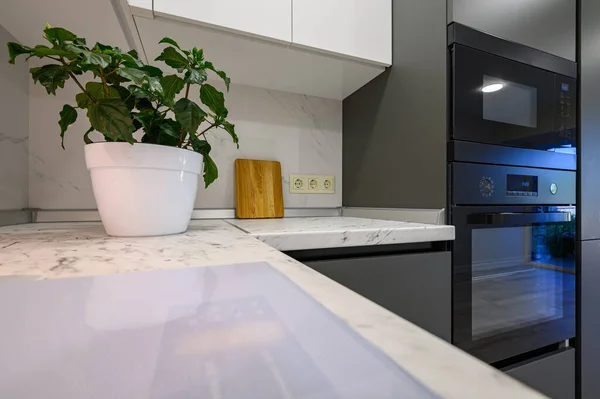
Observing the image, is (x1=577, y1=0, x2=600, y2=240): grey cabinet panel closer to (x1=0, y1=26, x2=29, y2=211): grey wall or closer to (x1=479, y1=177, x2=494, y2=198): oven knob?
(x1=479, y1=177, x2=494, y2=198): oven knob

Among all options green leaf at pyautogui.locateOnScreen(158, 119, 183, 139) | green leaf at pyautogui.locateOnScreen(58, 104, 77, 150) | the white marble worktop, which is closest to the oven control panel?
the white marble worktop

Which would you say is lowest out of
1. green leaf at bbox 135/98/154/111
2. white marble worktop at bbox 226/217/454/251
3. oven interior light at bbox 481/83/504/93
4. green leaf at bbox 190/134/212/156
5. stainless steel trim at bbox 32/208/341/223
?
white marble worktop at bbox 226/217/454/251

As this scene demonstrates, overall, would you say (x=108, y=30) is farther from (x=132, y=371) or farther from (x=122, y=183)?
(x=132, y=371)

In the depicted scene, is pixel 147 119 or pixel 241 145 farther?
pixel 241 145

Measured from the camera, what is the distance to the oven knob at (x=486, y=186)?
874 millimetres

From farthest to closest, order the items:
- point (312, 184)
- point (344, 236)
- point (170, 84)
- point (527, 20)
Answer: point (312, 184)
point (527, 20)
point (344, 236)
point (170, 84)

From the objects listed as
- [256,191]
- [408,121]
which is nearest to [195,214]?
[256,191]

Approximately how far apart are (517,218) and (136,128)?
110 centimetres

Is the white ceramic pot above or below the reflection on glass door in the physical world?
above

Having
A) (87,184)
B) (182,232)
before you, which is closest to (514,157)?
(182,232)

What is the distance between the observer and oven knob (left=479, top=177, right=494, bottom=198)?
0.87 meters

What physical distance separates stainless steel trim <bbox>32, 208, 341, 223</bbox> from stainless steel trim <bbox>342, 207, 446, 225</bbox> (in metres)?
0.14

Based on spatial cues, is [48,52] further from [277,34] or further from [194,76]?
[277,34]

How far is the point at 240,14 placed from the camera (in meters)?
0.86
